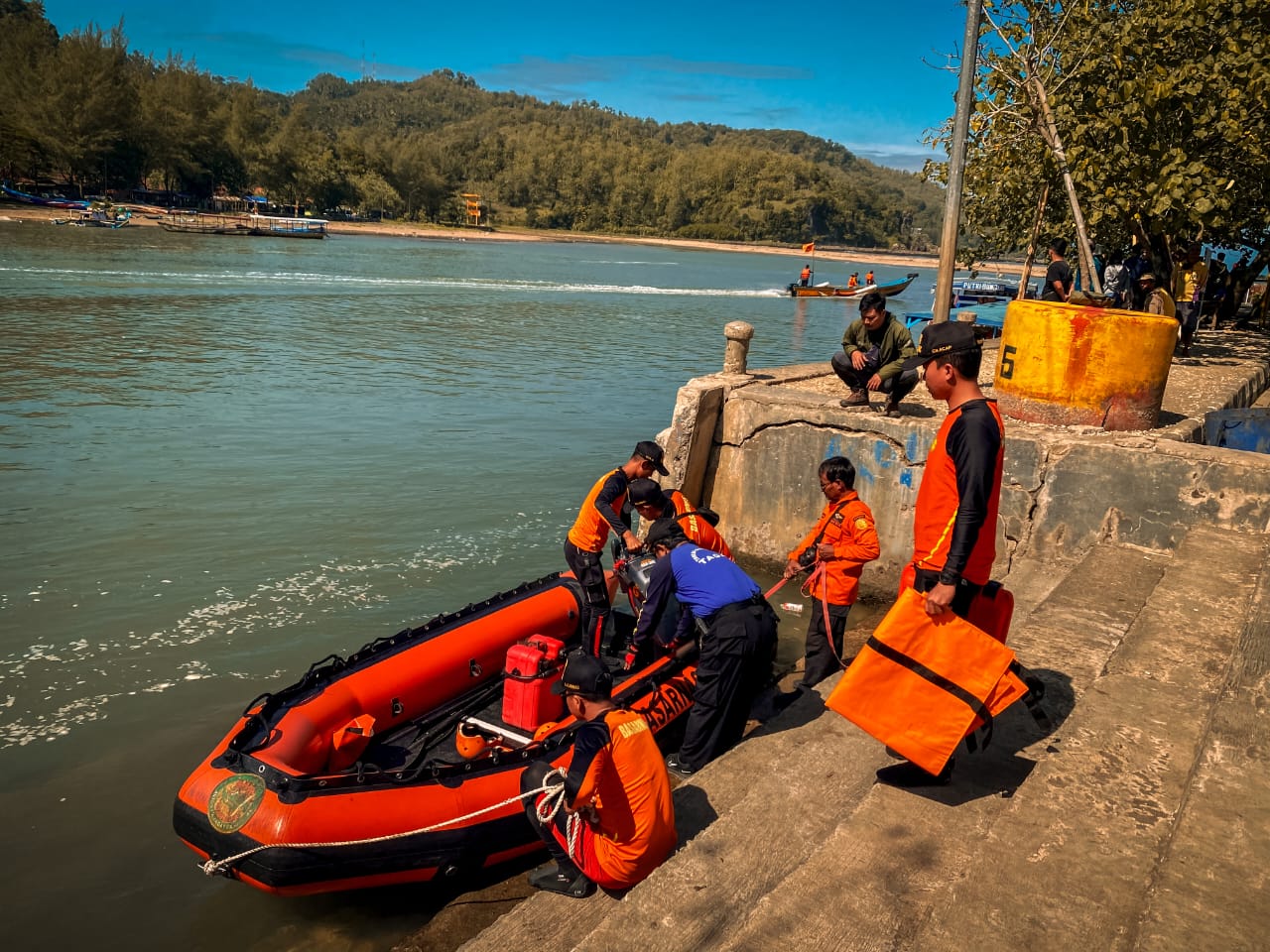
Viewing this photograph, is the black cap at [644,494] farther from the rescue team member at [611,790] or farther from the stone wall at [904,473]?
the stone wall at [904,473]

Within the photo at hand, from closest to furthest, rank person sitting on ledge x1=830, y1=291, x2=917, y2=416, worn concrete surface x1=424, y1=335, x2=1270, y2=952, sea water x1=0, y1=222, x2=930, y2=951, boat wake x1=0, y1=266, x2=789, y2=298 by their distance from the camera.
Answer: worn concrete surface x1=424, y1=335, x2=1270, y2=952 < sea water x1=0, y1=222, x2=930, y2=951 < person sitting on ledge x1=830, y1=291, x2=917, y2=416 < boat wake x1=0, y1=266, x2=789, y2=298

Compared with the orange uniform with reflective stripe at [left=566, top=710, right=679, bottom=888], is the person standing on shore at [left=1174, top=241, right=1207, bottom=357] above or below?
above

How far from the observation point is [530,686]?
583 cm

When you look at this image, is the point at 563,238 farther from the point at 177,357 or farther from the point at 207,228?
the point at 177,357

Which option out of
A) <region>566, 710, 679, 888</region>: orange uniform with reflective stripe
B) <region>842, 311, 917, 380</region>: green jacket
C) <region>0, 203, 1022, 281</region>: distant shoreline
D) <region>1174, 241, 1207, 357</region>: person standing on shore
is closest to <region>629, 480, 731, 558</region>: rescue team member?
<region>566, 710, 679, 888</region>: orange uniform with reflective stripe

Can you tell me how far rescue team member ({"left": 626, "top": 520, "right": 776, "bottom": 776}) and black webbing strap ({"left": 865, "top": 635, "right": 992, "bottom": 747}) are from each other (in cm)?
147

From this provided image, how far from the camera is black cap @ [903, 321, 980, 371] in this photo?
354 cm

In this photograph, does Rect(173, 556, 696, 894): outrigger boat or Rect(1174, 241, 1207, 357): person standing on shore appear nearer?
Rect(173, 556, 696, 894): outrigger boat

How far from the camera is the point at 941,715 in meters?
3.46

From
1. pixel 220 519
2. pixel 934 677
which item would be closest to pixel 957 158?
pixel 934 677

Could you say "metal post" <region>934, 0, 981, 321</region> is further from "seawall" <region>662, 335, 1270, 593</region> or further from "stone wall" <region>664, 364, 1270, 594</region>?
"stone wall" <region>664, 364, 1270, 594</region>

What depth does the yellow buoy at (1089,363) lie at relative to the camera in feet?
24.5

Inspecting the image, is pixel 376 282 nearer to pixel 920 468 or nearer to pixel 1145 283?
pixel 1145 283

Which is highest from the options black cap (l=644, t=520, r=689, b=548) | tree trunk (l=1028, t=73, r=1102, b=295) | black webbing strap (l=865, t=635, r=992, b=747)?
tree trunk (l=1028, t=73, r=1102, b=295)
